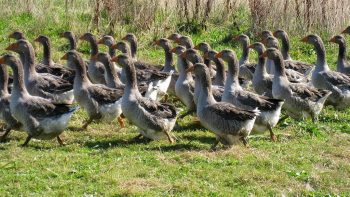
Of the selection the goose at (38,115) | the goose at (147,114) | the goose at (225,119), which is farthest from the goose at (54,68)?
the goose at (225,119)

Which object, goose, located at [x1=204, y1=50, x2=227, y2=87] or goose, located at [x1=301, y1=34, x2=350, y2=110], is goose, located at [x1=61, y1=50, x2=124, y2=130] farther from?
goose, located at [x1=301, y1=34, x2=350, y2=110]

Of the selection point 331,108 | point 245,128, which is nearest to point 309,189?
point 245,128

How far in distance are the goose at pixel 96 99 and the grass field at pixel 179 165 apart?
0.28 m

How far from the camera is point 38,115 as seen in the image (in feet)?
35.8

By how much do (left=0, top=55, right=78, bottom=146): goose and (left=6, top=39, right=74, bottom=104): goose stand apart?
188 cm

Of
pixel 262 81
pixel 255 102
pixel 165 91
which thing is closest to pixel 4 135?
pixel 165 91

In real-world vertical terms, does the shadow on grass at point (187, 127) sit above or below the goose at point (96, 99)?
below

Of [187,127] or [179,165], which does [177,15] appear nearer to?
[187,127]

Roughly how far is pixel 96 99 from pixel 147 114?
4.53 ft

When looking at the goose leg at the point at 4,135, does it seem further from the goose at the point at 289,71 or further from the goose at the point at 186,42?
the goose at the point at 289,71

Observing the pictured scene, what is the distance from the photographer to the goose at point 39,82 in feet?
42.6

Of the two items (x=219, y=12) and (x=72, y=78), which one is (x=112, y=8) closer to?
(x=219, y=12)

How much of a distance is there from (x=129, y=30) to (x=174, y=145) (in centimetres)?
874

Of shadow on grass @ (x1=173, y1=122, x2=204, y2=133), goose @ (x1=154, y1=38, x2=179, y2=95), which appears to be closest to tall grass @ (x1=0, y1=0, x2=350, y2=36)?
goose @ (x1=154, y1=38, x2=179, y2=95)
